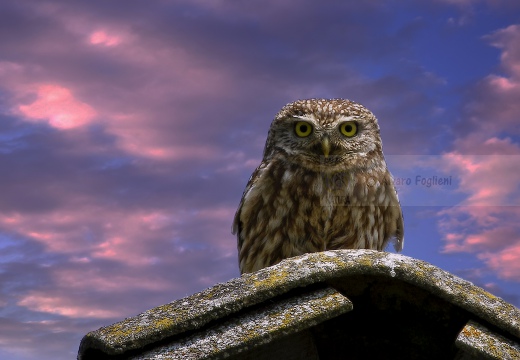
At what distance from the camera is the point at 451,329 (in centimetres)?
328

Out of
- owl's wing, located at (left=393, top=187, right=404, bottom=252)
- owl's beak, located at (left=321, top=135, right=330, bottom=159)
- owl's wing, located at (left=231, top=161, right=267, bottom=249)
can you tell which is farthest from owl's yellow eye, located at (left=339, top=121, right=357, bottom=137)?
owl's wing, located at (left=231, top=161, right=267, bottom=249)

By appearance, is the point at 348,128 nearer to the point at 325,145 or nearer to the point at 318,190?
the point at 325,145

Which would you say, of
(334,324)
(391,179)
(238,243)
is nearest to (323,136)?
(391,179)

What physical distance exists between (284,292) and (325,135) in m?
3.80

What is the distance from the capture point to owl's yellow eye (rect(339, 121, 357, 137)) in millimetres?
6688

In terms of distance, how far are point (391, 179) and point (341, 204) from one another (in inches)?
28.4

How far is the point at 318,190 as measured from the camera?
20.1 feet

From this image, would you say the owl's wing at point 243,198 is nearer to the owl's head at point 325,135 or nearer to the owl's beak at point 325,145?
the owl's head at point 325,135

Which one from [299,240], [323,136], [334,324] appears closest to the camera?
[334,324]

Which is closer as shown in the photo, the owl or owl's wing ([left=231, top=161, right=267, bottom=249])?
the owl

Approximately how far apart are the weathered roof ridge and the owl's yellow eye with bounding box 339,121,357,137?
3712mm

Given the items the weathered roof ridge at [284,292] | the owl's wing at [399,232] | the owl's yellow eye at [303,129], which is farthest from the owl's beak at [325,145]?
the weathered roof ridge at [284,292]

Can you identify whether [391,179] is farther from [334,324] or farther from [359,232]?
[334,324]

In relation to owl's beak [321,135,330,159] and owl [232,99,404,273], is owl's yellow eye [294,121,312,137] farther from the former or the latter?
owl's beak [321,135,330,159]
